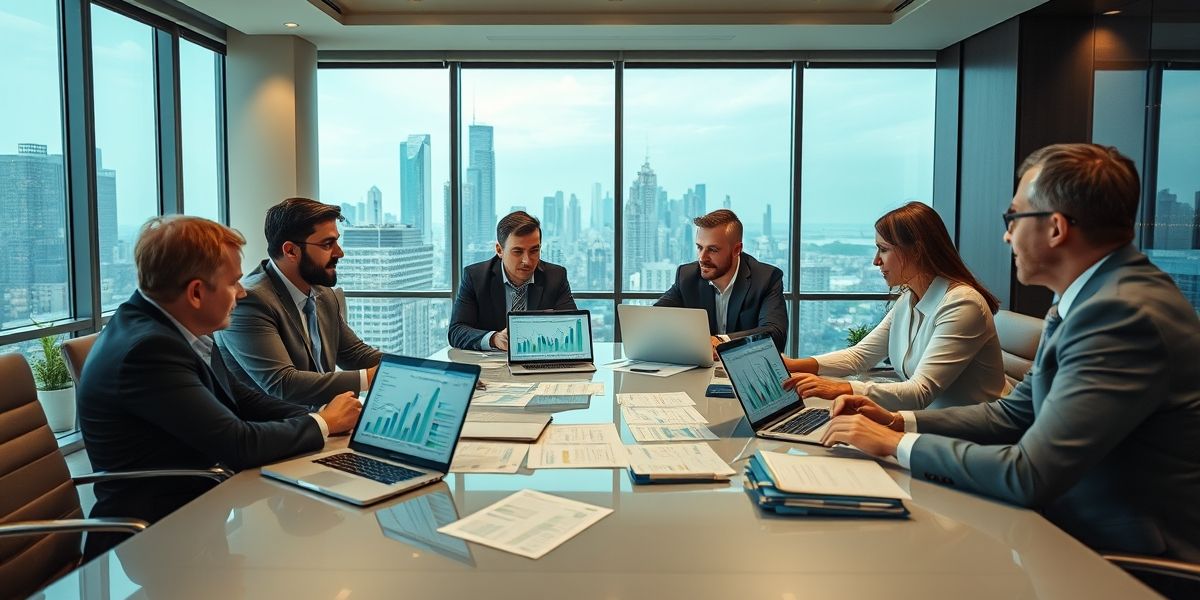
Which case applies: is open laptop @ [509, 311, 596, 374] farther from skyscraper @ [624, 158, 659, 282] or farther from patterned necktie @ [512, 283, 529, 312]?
skyscraper @ [624, 158, 659, 282]

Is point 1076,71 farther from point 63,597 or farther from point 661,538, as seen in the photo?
point 63,597

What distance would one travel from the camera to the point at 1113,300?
5.03 ft

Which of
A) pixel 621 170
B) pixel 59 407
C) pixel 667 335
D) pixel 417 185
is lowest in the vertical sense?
pixel 59 407

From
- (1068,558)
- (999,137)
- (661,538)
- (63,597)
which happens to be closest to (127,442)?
(63,597)

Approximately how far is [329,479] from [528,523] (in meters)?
0.51

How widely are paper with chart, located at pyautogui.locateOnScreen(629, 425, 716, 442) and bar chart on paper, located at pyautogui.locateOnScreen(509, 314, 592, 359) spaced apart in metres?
1.19

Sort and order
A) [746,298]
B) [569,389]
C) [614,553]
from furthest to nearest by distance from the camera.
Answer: [746,298] → [569,389] → [614,553]

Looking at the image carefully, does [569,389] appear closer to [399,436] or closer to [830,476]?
[399,436]

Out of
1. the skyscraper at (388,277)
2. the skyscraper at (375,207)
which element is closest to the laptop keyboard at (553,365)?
the skyscraper at (388,277)

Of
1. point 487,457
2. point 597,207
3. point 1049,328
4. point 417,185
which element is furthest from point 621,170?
point 1049,328

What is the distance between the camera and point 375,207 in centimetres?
662

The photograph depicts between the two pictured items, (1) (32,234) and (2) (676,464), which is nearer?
(2) (676,464)

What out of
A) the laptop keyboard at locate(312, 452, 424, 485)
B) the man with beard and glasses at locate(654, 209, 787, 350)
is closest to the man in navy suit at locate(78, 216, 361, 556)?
the laptop keyboard at locate(312, 452, 424, 485)

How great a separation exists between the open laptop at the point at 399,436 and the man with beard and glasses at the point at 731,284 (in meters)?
2.32
